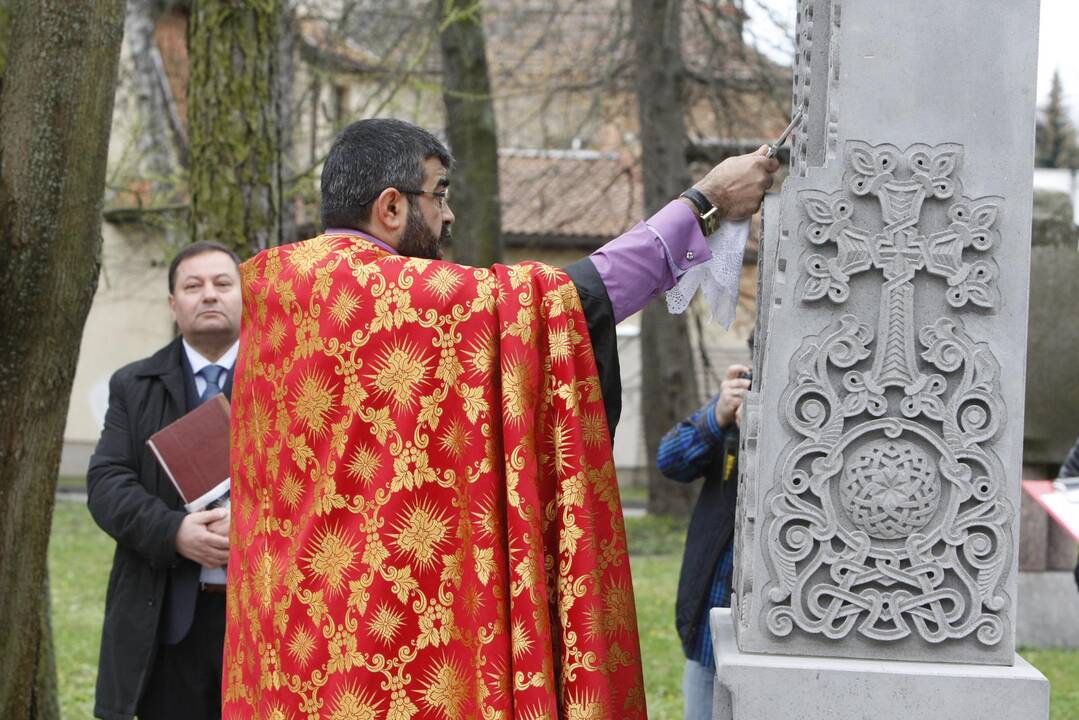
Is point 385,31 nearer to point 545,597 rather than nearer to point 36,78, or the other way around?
point 36,78

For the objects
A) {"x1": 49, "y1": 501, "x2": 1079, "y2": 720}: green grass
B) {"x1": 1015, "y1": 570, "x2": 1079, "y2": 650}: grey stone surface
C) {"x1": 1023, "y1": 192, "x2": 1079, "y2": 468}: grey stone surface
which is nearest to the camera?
{"x1": 49, "y1": 501, "x2": 1079, "y2": 720}: green grass

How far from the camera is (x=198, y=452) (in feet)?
13.0

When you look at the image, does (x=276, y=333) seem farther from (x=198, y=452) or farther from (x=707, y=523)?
(x=707, y=523)

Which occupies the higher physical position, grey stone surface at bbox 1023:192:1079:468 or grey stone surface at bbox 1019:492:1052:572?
grey stone surface at bbox 1023:192:1079:468

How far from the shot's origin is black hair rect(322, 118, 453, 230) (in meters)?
3.00

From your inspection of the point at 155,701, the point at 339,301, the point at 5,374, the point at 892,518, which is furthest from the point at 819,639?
the point at 5,374

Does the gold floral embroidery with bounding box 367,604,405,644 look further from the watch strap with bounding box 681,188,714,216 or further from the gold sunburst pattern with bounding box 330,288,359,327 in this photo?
the watch strap with bounding box 681,188,714,216

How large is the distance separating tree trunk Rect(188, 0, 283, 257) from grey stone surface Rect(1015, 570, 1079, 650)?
17.3 feet

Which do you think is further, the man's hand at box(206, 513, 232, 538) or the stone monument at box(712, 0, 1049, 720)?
the man's hand at box(206, 513, 232, 538)

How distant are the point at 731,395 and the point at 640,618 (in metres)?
5.99

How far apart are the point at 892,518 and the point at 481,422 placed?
783 mm

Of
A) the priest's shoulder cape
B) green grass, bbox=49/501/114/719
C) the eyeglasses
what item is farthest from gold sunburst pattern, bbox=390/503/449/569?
green grass, bbox=49/501/114/719

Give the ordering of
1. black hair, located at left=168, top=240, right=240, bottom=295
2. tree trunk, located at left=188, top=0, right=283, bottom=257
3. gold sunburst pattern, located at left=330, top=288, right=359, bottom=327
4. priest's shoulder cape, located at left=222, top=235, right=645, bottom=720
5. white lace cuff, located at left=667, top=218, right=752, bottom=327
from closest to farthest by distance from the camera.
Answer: priest's shoulder cape, located at left=222, top=235, right=645, bottom=720 → gold sunburst pattern, located at left=330, top=288, right=359, bottom=327 → white lace cuff, located at left=667, top=218, right=752, bottom=327 → black hair, located at left=168, top=240, right=240, bottom=295 → tree trunk, located at left=188, top=0, right=283, bottom=257

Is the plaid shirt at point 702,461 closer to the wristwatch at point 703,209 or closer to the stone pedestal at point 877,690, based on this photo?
the wristwatch at point 703,209
